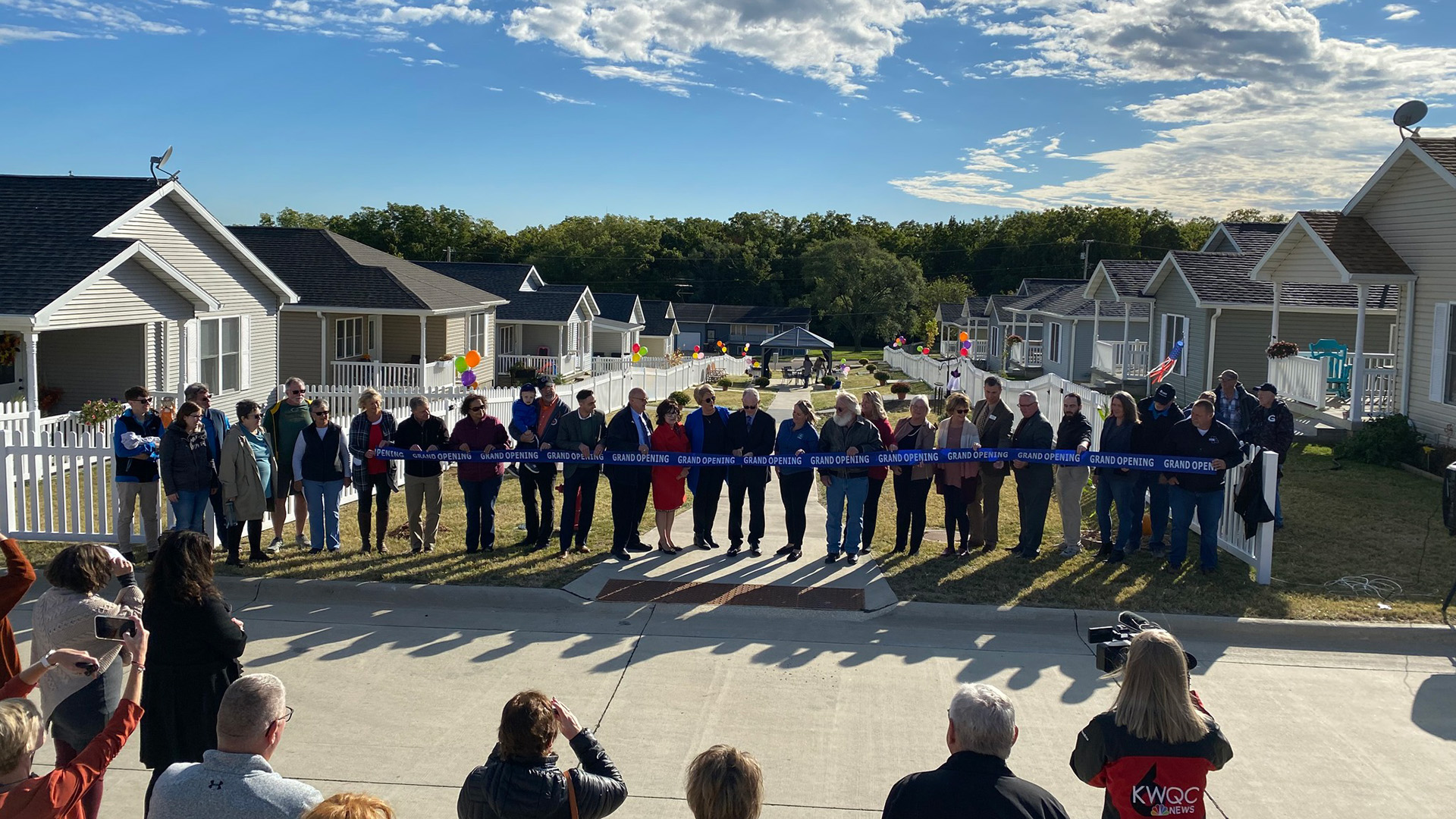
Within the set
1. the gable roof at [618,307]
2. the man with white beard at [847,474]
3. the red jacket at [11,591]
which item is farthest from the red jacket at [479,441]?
the gable roof at [618,307]

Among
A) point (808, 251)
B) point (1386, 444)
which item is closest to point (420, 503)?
point (1386, 444)

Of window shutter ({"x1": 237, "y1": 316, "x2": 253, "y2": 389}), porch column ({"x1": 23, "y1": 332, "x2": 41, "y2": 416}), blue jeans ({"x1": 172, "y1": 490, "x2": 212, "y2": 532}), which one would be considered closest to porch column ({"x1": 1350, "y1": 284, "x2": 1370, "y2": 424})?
blue jeans ({"x1": 172, "y1": 490, "x2": 212, "y2": 532})

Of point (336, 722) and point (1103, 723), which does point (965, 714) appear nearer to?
point (1103, 723)

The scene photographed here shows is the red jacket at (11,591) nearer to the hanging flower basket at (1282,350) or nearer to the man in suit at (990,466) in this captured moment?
the man in suit at (990,466)

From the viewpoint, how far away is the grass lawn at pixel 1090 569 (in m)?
9.20

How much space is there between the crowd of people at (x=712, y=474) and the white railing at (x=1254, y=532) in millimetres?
290

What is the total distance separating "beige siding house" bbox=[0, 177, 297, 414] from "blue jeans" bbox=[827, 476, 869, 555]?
1222 cm

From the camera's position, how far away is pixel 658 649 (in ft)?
26.6

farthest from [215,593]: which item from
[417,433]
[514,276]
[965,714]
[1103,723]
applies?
[514,276]

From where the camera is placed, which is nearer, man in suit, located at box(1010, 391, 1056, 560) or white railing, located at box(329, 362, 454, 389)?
man in suit, located at box(1010, 391, 1056, 560)

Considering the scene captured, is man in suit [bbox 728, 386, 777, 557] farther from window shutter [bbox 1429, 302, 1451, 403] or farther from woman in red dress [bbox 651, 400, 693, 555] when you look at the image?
window shutter [bbox 1429, 302, 1451, 403]

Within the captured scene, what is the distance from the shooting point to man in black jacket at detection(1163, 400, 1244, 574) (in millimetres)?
9812

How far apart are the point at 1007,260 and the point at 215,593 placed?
122m

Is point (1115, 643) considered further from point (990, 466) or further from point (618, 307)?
point (618, 307)
